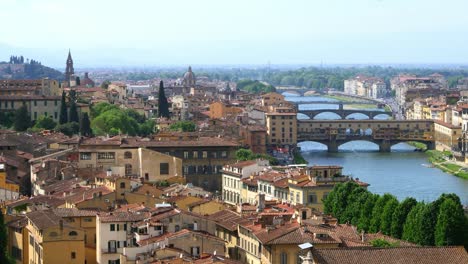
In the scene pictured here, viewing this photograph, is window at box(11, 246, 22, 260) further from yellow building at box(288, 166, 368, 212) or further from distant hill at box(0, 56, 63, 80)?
distant hill at box(0, 56, 63, 80)

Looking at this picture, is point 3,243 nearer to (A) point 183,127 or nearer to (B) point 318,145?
(A) point 183,127

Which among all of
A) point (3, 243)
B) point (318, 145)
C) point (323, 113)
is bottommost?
point (323, 113)

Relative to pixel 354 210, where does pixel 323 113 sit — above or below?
below

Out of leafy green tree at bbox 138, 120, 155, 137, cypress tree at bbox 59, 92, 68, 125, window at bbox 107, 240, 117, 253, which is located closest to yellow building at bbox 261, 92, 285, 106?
leafy green tree at bbox 138, 120, 155, 137

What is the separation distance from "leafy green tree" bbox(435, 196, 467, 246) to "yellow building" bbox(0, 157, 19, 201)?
810 cm

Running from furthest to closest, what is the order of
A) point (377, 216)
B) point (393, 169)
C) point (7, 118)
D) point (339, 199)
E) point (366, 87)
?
point (366, 87) → point (393, 169) → point (7, 118) → point (339, 199) → point (377, 216)

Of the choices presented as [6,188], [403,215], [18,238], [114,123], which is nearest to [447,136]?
[114,123]

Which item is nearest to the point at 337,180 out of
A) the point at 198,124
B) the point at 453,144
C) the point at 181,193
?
the point at 181,193

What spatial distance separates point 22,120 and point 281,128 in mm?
18093

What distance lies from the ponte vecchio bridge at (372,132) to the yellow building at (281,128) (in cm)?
266

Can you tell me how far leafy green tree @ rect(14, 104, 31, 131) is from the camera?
136ft

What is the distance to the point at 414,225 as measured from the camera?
21328 mm

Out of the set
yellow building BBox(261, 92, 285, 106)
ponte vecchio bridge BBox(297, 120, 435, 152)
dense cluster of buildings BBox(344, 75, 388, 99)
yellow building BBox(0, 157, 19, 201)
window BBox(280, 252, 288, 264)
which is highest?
window BBox(280, 252, 288, 264)

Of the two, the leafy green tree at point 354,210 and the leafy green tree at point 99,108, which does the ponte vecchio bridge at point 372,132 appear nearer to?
the leafy green tree at point 99,108
